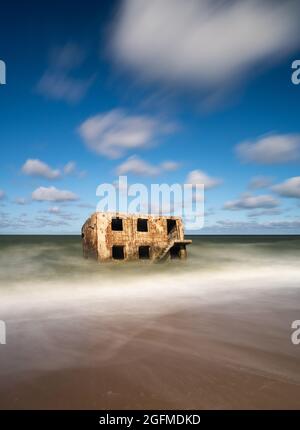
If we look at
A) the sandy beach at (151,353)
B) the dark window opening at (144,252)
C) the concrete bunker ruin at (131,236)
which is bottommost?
the sandy beach at (151,353)

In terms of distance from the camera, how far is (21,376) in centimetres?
384

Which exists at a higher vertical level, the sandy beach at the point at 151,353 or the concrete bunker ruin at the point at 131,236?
the concrete bunker ruin at the point at 131,236

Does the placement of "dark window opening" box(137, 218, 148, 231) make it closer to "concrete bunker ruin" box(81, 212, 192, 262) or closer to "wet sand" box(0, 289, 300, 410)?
"concrete bunker ruin" box(81, 212, 192, 262)

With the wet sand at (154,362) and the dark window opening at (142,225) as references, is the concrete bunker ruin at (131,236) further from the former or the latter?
the wet sand at (154,362)

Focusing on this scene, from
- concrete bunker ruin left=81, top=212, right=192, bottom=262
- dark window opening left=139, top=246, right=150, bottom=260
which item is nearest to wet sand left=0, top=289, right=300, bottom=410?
concrete bunker ruin left=81, top=212, right=192, bottom=262

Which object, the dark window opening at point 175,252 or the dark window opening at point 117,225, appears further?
the dark window opening at point 175,252

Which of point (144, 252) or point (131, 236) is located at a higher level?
point (131, 236)

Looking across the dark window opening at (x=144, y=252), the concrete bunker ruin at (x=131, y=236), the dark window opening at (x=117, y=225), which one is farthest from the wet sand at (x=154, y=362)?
the dark window opening at (x=144, y=252)

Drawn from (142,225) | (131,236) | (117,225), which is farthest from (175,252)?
(117,225)

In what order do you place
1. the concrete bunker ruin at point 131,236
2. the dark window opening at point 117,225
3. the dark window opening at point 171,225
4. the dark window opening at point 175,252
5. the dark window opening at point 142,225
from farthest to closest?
the dark window opening at point 175,252 → the dark window opening at point 142,225 → the dark window opening at point 171,225 → the dark window opening at point 117,225 → the concrete bunker ruin at point 131,236

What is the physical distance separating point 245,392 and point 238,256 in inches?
813

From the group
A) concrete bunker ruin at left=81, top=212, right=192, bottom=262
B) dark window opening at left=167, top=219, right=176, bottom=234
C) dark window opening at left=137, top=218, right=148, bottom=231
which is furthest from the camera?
dark window opening at left=137, top=218, right=148, bottom=231

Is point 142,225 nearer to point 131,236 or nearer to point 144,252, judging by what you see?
point 131,236
